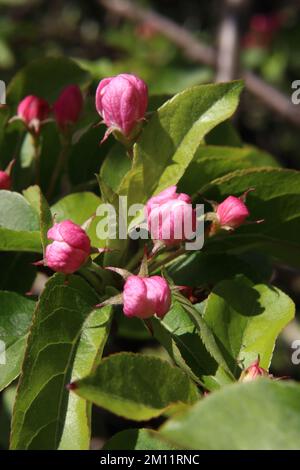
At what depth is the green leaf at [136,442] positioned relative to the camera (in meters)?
0.98

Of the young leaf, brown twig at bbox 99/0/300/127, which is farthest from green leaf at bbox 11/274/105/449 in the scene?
brown twig at bbox 99/0/300/127

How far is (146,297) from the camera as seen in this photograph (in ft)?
3.15

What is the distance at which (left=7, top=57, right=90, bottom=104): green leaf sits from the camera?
143 cm

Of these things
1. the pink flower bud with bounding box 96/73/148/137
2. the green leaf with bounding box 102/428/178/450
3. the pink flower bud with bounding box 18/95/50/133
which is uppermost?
the pink flower bud with bounding box 96/73/148/137

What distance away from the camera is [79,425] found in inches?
36.9

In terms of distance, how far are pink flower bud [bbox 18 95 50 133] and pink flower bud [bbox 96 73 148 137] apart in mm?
208

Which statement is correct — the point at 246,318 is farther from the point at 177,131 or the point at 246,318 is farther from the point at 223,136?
the point at 223,136

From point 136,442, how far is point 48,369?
15 centimetres

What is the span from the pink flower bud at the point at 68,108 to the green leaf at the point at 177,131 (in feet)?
0.77

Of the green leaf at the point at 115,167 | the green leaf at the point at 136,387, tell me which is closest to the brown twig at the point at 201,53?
the green leaf at the point at 115,167

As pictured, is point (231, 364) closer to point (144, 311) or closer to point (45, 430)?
point (144, 311)

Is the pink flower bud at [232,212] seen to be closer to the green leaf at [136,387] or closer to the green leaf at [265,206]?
the green leaf at [265,206]

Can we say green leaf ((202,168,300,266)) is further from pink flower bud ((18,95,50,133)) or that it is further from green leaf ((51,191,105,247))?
pink flower bud ((18,95,50,133))
